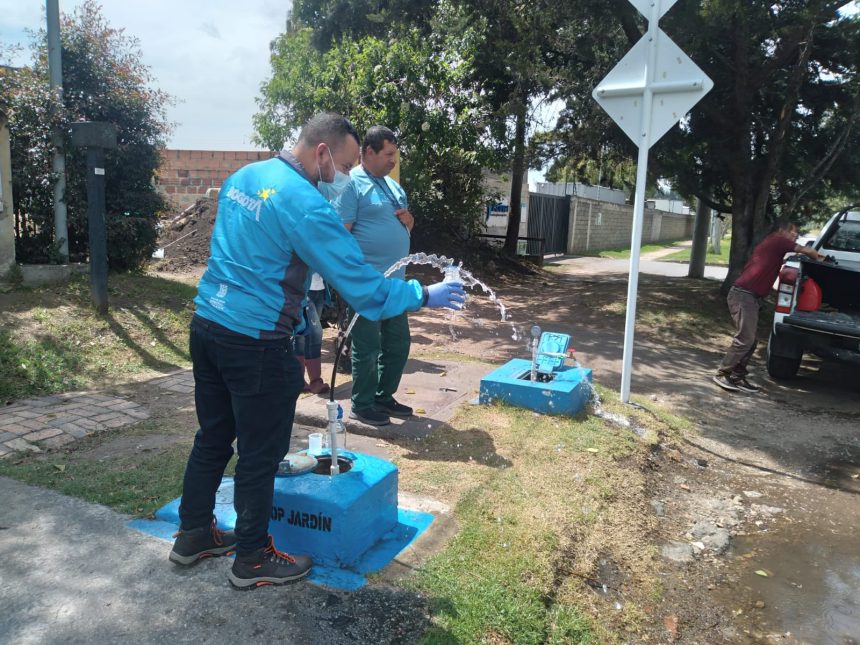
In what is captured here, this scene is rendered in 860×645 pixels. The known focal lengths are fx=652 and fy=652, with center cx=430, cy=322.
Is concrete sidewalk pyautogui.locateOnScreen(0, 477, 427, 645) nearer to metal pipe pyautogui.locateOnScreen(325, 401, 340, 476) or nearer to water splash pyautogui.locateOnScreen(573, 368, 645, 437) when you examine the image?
metal pipe pyautogui.locateOnScreen(325, 401, 340, 476)

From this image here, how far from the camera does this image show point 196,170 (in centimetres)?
1445

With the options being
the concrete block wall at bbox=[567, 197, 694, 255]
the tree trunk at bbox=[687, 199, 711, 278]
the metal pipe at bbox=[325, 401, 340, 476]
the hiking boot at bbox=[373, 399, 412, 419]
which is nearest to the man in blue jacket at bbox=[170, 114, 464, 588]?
the metal pipe at bbox=[325, 401, 340, 476]

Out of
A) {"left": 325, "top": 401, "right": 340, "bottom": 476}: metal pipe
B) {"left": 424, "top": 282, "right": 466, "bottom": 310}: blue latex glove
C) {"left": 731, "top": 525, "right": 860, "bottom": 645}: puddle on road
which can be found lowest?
{"left": 731, "top": 525, "right": 860, "bottom": 645}: puddle on road

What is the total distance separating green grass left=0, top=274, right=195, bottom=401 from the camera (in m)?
5.55

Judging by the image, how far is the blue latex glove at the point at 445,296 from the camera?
2.59 m

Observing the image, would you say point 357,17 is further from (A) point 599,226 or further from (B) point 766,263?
(A) point 599,226

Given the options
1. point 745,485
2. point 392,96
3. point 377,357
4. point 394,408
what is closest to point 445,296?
point 377,357

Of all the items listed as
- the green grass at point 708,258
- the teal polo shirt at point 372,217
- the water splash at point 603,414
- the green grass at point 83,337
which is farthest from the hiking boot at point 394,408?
the green grass at point 708,258

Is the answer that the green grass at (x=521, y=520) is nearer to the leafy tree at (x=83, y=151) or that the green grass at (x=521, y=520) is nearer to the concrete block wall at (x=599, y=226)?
the leafy tree at (x=83, y=151)

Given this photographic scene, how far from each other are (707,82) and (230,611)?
4445mm

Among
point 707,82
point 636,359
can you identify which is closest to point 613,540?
point 707,82

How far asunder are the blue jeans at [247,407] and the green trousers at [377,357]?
157 cm

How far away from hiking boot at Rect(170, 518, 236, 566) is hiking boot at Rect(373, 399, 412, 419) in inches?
73.0

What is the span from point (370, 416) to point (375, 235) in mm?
1202
